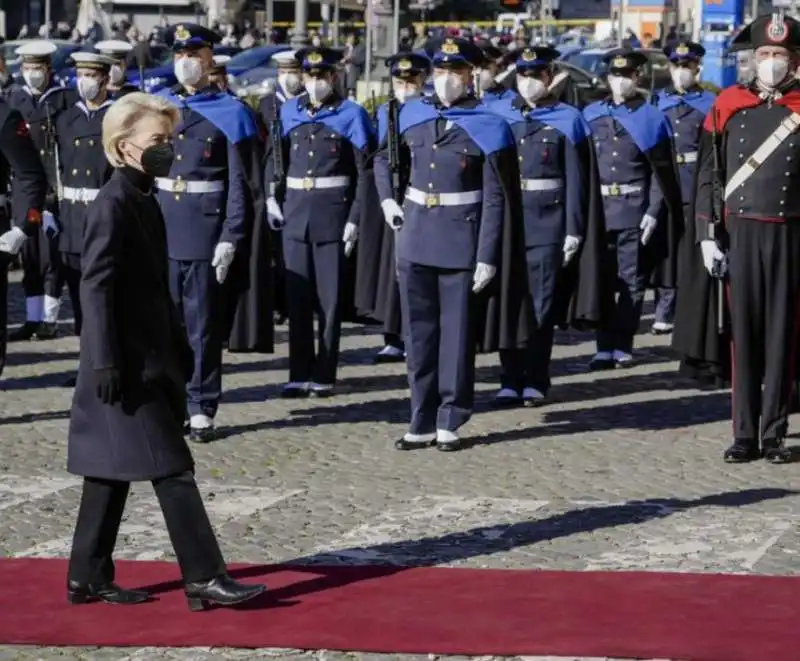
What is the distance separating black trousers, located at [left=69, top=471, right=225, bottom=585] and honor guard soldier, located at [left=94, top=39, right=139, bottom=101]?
6.54 meters

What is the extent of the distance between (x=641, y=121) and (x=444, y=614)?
794 cm

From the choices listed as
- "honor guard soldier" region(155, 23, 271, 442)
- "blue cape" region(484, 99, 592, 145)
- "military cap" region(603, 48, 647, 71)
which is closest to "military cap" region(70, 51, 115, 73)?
"honor guard soldier" region(155, 23, 271, 442)

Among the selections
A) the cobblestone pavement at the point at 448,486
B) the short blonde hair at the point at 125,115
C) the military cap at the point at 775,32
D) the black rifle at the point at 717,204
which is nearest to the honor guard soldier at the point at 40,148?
the cobblestone pavement at the point at 448,486

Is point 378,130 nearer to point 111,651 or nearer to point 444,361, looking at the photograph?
point 444,361

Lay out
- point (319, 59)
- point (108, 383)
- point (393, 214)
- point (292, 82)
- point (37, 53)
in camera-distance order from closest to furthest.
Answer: point (108, 383), point (393, 214), point (319, 59), point (37, 53), point (292, 82)

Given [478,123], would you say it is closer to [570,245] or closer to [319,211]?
[319,211]

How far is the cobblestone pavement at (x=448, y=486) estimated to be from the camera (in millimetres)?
8859

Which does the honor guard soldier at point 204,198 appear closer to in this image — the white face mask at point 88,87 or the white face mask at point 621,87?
the white face mask at point 88,87

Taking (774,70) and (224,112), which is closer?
(774,70)

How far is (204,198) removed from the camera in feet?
39.7

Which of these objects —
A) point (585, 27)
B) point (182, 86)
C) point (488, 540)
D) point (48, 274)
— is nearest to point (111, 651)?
point (488, 540)

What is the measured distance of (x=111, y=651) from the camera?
288 inches

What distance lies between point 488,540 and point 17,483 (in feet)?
7.91

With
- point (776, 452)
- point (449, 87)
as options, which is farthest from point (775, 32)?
point (776, 452)
